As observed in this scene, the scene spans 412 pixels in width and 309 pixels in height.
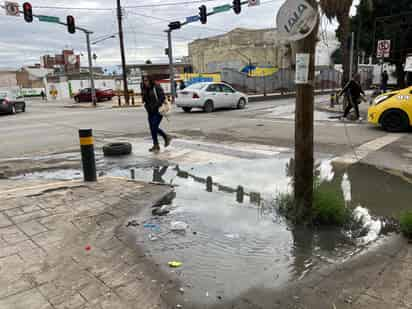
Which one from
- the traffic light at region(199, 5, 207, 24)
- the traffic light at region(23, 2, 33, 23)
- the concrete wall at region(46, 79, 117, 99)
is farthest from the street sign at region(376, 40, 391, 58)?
the concrete wall at region(46, 79, 117, 99)

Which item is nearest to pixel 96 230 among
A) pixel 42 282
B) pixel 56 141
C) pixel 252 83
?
pixel 42 282

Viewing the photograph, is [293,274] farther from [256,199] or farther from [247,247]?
[256,199]

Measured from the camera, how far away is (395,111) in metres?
10.5

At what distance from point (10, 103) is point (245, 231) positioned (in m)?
23.6

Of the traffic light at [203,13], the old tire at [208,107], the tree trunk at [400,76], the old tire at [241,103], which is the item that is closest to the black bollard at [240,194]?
the old tire at [208,107]

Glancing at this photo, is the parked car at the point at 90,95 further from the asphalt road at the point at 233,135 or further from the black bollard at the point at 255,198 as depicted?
the black bollard at the point at 255,198

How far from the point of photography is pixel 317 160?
24.6ft

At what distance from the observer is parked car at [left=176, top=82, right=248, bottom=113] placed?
17.8m

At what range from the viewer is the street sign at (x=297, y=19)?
3656 mm

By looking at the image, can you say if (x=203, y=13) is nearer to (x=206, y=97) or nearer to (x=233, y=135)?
(x=206, y=97)

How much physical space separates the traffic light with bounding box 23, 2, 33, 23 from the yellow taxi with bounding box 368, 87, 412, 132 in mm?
18305

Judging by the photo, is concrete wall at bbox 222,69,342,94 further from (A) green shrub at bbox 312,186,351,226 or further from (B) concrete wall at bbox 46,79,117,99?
(B) concrete wall at bbox 46,79,117,99

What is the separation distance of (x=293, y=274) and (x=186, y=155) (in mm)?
5407

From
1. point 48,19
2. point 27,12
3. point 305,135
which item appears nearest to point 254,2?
point 48,19
